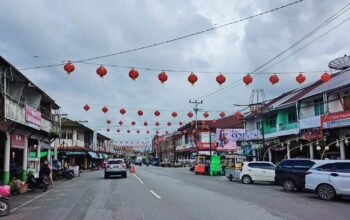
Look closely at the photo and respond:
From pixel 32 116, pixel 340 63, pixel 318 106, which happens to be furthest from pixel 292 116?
pixel 32 116

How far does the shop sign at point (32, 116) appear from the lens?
910 inches

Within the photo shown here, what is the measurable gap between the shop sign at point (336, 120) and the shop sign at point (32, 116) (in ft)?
66.9

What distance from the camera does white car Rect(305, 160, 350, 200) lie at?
1588 cm

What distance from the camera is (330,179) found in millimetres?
16328

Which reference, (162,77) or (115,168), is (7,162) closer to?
(162,77)

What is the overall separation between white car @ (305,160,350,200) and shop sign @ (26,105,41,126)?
15.9m

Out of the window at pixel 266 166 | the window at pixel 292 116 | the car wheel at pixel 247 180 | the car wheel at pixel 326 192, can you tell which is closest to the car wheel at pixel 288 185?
the car wheel at pixel 326 192

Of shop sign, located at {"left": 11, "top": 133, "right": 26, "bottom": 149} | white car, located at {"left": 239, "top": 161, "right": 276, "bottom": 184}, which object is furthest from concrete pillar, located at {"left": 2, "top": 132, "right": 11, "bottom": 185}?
white car, located at {"left": 239, "top": 161, "right": 276, "bottom": 184}

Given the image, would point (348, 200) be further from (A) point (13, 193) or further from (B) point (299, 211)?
(A) point (13, 193)

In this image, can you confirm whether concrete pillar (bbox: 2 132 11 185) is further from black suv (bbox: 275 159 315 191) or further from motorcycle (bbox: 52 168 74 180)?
black suv (bbox: 275 159 315 191)

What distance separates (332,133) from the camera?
29359mm

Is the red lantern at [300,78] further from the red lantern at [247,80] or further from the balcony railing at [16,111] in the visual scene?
the balcony railing at [16,111]

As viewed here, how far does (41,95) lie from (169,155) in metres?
84.9

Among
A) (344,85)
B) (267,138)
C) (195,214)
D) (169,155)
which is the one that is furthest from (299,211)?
(169,155)
